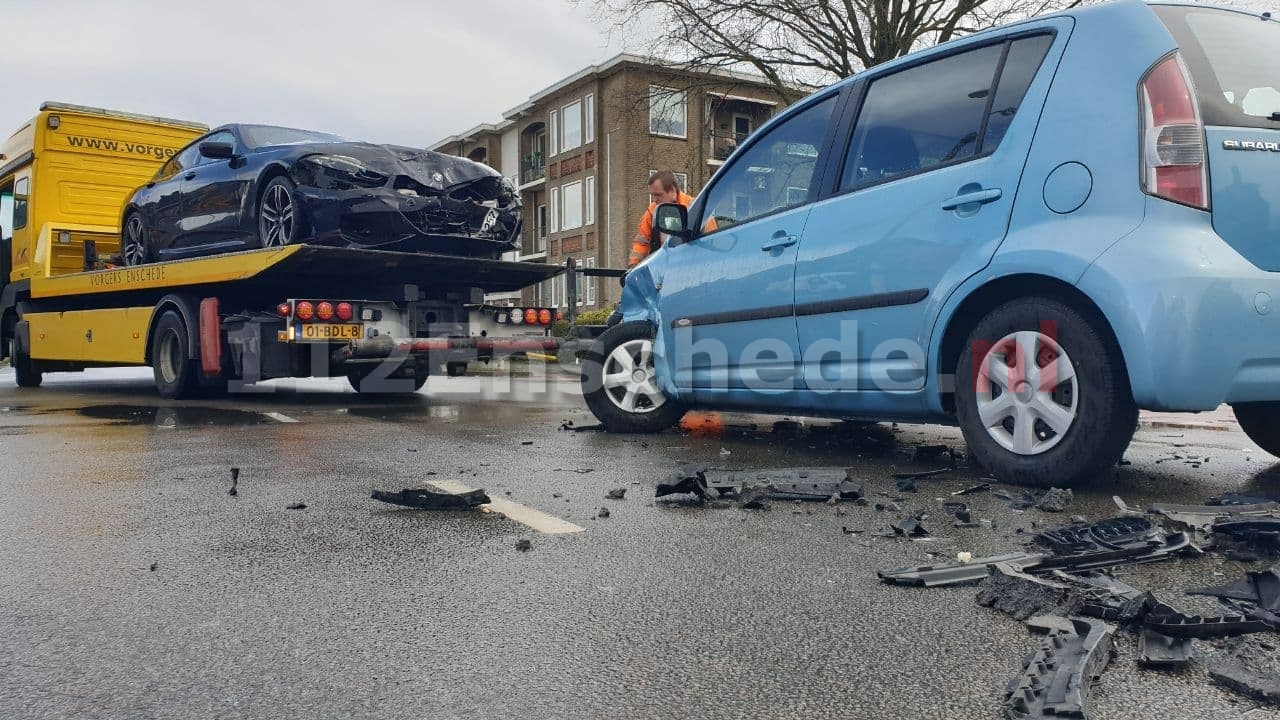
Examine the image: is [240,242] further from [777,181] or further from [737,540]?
[737,540]

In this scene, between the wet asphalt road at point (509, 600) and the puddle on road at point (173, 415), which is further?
the puddle on road at point (173, 415)

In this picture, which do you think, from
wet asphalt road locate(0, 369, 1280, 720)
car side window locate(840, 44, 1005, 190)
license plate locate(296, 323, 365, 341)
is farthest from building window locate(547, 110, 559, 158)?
car side window locate(840, 44, 1005, 190)

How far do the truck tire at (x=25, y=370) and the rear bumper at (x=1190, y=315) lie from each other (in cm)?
1401

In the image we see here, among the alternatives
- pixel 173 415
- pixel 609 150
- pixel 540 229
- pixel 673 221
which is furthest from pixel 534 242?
pixel 673 221

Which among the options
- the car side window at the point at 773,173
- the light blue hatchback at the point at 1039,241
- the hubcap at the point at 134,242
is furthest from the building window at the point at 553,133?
the light blue hatchback at the point at 1039,241

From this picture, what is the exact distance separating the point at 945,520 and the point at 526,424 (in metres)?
4.28

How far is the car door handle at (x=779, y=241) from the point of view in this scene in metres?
5.21

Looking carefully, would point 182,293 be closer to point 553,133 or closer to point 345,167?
point 345,167

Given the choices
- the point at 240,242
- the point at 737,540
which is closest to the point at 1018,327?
the point at 737,540

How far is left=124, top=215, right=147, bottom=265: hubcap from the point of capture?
10945 mm

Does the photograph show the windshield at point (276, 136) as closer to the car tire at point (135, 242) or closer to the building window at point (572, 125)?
the car tire at point (135, 242)

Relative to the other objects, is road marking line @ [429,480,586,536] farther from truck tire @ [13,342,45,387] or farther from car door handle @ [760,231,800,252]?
truck tire @ [13,342,45,387]

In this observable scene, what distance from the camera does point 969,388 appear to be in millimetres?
4289

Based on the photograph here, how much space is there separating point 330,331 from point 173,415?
4.72ft
